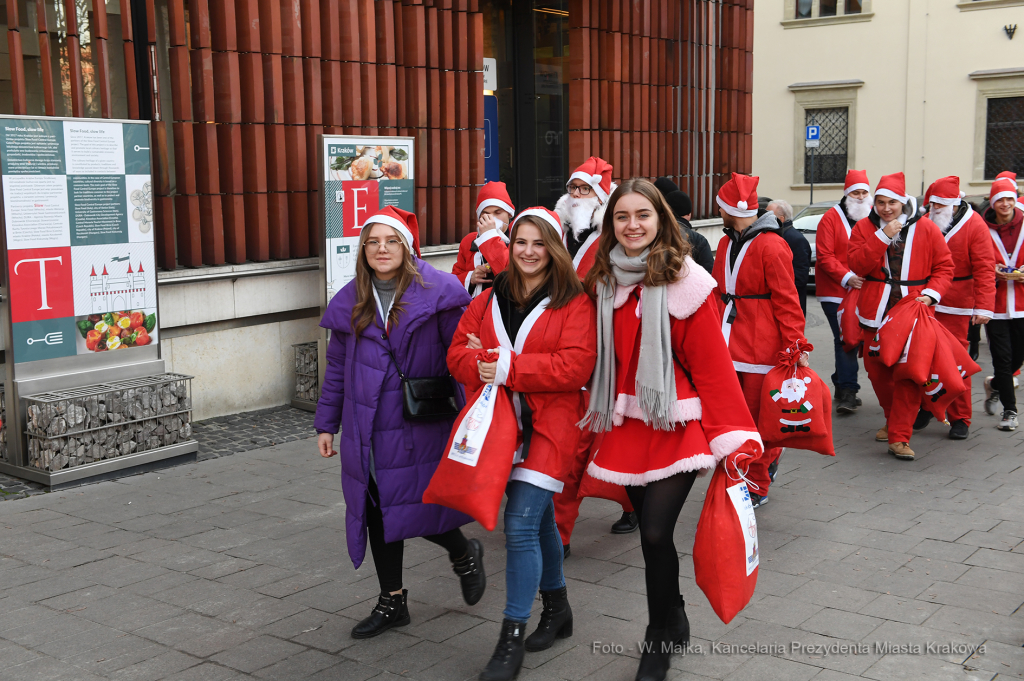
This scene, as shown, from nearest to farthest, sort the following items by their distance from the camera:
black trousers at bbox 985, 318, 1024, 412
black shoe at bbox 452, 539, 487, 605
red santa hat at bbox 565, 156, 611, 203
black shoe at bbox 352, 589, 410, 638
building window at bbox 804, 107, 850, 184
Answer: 1. black shoe at bbox 352, 589, 410, 638
2. black shoe at bbox 452, 539, 487, 605
3. red santa hat at bbox 565, 156, 611, 203
4. black trousers at bbox 985, 318, 1024, 412
5. building window at bbox 804, 107, 850, 184

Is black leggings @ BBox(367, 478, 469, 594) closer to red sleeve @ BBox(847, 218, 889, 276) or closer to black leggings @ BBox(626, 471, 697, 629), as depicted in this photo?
black leggings @ BBox(626, 471, 697, 629)

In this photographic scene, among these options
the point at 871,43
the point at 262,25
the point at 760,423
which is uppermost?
the point at 871,43

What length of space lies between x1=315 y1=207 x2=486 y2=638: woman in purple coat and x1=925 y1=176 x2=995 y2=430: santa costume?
5067 millimetres

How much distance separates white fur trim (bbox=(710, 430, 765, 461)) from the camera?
3.60m

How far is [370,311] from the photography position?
4.17 m

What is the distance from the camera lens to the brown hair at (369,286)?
4152 millimetres

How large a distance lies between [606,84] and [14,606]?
10231 millimetres

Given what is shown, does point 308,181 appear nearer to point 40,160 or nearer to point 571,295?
point 40,160

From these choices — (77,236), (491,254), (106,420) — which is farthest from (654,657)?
(77,236)

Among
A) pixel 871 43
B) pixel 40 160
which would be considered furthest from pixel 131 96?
pixel 871 43

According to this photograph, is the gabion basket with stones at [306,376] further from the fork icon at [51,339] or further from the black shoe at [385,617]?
the black shoe at [385,617]

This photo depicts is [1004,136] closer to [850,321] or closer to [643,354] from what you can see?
[850,321]

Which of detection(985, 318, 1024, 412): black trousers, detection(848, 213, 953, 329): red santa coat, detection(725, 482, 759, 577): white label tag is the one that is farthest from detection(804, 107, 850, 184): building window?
detection(725, 482, 759, 577): white label tag

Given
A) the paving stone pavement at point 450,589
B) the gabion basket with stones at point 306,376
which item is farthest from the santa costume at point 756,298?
the gabion basket with stones at point 306,376
